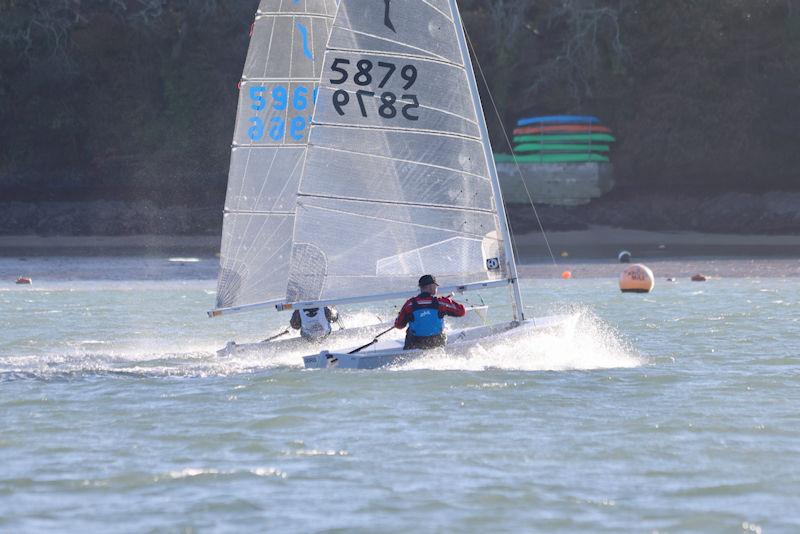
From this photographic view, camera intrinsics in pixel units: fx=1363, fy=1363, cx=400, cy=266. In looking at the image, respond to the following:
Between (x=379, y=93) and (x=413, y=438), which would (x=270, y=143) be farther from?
(x=413, y=438)

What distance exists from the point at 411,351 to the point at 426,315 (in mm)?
451

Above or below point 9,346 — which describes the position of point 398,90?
above

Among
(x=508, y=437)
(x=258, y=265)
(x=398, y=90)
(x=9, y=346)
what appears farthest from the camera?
(x=9, y=346)

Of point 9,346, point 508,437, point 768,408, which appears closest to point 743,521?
point 508,437

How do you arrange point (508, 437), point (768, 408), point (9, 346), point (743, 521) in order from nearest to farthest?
point (743, 521), point (508, 437), point (768, 408), point (9, 346)

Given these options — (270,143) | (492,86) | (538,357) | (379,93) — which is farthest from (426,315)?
(492,86)

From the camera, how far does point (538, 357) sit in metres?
17.0

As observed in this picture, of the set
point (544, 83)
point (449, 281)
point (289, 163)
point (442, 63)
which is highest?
point (544, 83)

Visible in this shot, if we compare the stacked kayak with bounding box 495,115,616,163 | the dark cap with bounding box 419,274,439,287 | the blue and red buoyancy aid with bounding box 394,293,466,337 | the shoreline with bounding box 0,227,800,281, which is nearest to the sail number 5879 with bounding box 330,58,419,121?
the dark cap with bounding box 419,274,439,287

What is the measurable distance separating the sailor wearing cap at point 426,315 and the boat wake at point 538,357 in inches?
7.3

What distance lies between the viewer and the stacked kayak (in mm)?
46469

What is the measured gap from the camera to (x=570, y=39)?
46875 millimetres

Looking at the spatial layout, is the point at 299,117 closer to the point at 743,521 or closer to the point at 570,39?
the point at 743,521

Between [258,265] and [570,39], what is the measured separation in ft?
99.2
